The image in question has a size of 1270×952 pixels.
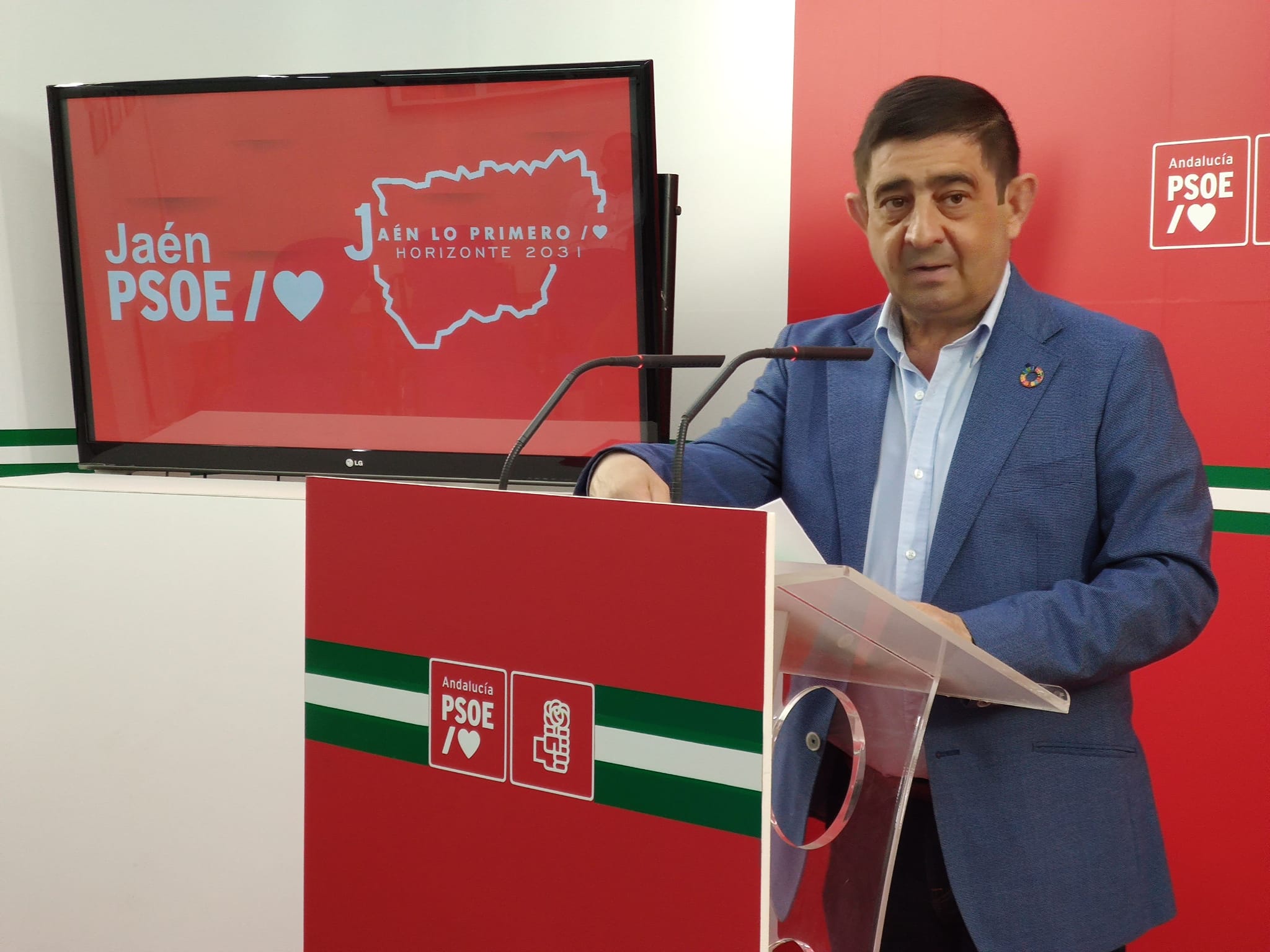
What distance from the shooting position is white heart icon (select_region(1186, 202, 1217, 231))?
224 cm

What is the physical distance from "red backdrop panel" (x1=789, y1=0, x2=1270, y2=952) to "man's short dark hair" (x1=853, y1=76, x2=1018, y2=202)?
32.1 inches

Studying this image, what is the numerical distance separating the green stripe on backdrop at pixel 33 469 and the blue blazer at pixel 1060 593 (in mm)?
2258

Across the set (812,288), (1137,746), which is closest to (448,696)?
(1137,746)

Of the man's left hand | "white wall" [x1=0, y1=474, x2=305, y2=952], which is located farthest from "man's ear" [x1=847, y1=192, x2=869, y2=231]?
"white wall" [x1=0, y1=474, x2=305, y2=952]

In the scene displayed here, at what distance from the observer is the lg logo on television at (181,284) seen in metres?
2.78

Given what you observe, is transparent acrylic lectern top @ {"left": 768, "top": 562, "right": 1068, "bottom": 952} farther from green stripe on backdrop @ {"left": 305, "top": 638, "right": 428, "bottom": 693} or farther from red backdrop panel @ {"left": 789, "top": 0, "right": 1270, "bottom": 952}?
red backdrop panel @ {"left": 789, "top": 0, "right": 1270, "bottom": 952}

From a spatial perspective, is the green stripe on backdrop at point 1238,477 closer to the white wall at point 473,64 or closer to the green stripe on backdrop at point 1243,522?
the green stripe on backdrop at point 1243,522

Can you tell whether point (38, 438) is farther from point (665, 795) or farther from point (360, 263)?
point (665, 795)

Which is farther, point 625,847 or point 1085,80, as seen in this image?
point 1085,80

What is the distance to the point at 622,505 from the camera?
94 cm

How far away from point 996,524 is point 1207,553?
254mm

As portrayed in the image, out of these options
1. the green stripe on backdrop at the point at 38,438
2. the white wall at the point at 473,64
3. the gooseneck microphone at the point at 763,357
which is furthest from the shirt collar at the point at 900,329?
the green stripe on backdrop at the point at 38,438

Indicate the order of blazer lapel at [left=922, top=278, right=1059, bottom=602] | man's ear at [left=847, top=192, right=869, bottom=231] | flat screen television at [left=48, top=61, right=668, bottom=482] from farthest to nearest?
flat screen television at [left=48, top=61, right=668, bottom=482] < man's ear at [left=847, top=192, right=869, bottom=231] < blazer lapel at [left=922, top=278, right=1059, bottom=602]

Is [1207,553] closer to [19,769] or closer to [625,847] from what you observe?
[625,847]
